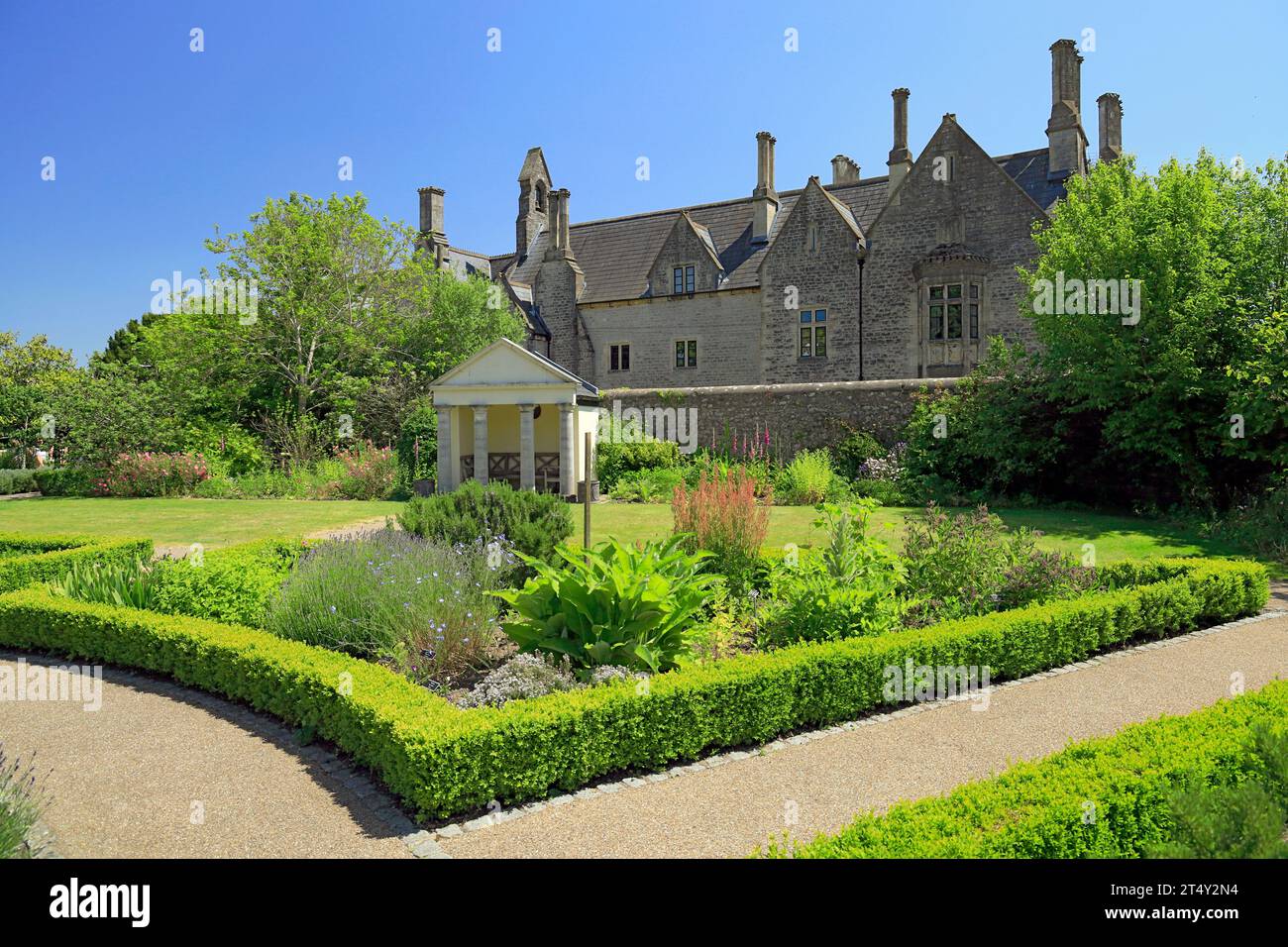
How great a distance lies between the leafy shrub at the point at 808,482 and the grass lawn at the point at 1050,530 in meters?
0.88

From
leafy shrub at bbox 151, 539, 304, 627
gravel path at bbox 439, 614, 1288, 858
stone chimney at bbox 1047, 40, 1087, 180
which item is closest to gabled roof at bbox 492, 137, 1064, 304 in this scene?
stone chimney at bbox 1047, 40, 1087, 180

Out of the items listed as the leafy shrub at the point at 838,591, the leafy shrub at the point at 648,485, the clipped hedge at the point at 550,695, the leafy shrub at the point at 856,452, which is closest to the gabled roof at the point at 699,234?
the leafy shrub at the point at 856,452

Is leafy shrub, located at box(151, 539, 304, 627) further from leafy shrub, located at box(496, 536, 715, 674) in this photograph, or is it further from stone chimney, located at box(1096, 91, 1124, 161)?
stone chimney, located at box(1096, 91, 1124, 161)

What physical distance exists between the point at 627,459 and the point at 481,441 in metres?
3.69

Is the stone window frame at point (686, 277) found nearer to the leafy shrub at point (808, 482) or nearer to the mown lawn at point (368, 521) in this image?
the leafy shrub at point (808, 482)

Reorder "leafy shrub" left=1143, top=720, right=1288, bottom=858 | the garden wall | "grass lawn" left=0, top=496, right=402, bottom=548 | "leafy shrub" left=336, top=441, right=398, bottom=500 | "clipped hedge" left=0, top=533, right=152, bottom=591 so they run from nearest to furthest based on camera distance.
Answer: "leafy shrub" left=1143, top=720, right=1288, bottom=858, "clipped hedge" left=0, top=533, right=152, bottom=591, "grass lawn" left=0, top=496, right=402, bottom=548, the garden wall, "leafy shrub" left=336, top=441, right=398, bottom=500

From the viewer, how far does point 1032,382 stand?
1830cm

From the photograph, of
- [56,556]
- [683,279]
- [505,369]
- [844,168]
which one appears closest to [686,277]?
[683,279]

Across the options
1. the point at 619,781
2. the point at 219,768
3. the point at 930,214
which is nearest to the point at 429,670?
the point at 219,768

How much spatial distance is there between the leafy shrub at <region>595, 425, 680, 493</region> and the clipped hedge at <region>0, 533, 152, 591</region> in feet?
38.5

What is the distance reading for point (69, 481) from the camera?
24781 millimetres

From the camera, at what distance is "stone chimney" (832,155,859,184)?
109ft
